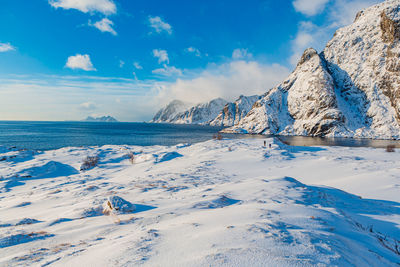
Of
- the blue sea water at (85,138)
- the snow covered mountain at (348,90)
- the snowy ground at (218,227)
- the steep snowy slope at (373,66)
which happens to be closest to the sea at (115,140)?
the blue sea water at (85,138)

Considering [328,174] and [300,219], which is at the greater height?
[300,219]

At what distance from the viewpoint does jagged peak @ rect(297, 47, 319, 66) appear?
3337 inches

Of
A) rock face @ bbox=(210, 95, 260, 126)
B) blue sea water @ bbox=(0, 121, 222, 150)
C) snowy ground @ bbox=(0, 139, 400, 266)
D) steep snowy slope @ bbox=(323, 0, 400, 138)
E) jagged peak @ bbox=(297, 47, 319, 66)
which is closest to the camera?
snowy ground @ bbox=(0, 139, 400, 266)

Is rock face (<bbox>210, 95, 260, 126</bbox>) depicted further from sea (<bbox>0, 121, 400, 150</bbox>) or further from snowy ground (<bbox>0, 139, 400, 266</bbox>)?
snowy ground (<bbox>0, 139, 400, 266</bbox>)

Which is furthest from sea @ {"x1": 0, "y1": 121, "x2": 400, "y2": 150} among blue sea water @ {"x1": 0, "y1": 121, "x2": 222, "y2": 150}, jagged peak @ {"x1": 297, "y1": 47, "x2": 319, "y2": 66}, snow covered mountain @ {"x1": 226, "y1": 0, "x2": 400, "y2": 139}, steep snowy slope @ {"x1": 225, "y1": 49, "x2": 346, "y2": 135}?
jagged peak @ {"x1": 297, "y1": 47, "x2": 319, "y2": 66}

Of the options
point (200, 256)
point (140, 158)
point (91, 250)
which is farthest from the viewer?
point (140, 158)

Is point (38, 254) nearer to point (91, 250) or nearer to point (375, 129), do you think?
point (91, 250)

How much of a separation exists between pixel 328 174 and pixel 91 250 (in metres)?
13.4

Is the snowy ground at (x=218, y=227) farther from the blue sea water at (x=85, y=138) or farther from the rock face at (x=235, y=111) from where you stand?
the rock face at (x=235, y=111)

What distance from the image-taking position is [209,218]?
13.5 feet

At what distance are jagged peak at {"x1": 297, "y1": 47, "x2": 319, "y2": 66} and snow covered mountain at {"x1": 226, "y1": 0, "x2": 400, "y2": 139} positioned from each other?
0.04 meters

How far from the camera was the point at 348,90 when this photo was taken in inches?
2852

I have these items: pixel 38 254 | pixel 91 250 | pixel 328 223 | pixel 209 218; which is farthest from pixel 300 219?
pixel 38 254

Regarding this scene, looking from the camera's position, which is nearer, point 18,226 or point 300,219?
point 300,219
